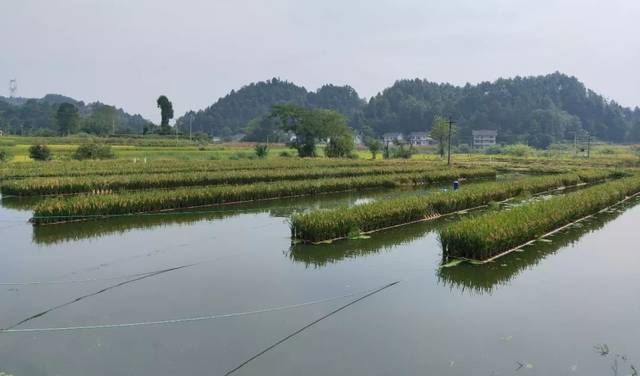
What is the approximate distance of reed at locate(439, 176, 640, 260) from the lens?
12008 millimetres

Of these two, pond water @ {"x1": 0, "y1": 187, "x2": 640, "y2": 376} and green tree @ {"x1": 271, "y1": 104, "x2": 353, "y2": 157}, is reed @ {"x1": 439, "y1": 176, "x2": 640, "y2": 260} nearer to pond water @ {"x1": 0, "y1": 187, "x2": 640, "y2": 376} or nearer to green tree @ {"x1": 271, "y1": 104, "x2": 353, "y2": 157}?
pond water @ {"x1": 0, "y1": 187, "x2": 640, "y2": 376}

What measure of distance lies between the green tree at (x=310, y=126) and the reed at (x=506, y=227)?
49.7 metres

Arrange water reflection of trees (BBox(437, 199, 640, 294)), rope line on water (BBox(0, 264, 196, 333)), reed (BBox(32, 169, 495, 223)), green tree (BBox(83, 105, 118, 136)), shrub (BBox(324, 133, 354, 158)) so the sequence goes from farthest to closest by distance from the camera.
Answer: green tree (BBox(83, 105, 118, 136)), shrub (BBox(324, 133, 354, 158)), reed (BBox(32, 169, 495, 223)), water reflection of trees (BBox(437, 199, 640, 294)), rope line on water (BBox(0, 264, 196, 333))

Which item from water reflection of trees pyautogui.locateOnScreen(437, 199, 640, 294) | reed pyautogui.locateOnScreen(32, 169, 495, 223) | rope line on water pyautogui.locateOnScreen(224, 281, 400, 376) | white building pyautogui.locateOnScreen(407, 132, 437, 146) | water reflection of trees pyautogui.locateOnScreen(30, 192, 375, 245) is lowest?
rope line on water pyautogui.locateOnScreen(224, 281, 400, 376)

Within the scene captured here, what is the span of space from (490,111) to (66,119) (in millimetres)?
103098

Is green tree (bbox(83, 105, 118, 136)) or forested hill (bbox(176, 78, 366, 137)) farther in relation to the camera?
forested hill (bbox(176, 78, 366, 137))

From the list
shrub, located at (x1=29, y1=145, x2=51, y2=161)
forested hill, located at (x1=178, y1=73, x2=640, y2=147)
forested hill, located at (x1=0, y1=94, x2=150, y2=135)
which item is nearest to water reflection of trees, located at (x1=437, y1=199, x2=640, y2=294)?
shrub, located at (x1=29, y1=145, x2=51, y2=161)

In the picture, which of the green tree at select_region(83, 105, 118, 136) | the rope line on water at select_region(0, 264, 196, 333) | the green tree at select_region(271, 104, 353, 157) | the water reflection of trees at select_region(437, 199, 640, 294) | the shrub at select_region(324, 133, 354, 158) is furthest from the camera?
the green tree at select_region(83, 105, 118, 136)

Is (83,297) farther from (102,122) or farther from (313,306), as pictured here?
(102,122)

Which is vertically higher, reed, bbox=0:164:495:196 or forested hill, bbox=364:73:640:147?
forested hill, bbox=364:73:640:147

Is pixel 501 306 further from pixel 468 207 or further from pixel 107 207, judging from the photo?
pixel 107 207

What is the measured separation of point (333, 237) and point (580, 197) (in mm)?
10824

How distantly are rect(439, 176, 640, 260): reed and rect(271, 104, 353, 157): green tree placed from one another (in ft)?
163

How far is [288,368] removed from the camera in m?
6.62
